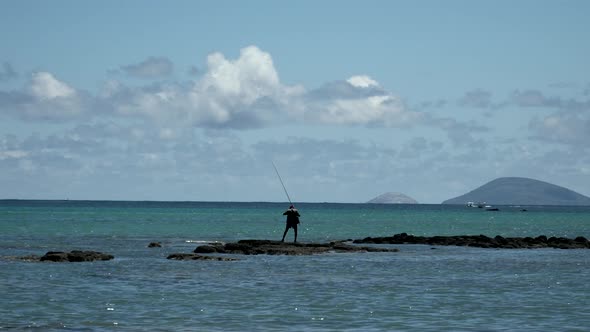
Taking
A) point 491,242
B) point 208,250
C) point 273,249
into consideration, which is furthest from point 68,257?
point 491,242

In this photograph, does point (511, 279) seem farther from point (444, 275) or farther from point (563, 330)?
point (563, 330)

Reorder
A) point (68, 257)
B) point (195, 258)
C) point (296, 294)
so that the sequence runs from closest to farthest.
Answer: point (296, 294) < point (68, 257) < point (195, 258)

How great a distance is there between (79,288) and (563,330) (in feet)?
54.3

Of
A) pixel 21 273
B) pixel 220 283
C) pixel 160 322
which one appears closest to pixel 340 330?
pixel 160 322

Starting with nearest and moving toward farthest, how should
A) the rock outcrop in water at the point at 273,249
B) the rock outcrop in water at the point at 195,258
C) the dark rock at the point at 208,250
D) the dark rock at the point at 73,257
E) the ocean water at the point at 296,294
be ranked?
1. the ocean water at the point at 296,294
2. the dark rock at the point at 73,257
3. the rock outcrop in water at the point at 195,258
4. the rock outcrop in water at the point at 273,249
5. the dark rock at the point at 208,250

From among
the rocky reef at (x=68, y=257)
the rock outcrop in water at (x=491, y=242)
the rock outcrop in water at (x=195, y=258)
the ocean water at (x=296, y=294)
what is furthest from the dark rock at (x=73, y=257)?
the rock outcrop in water at (x=491, y=242)

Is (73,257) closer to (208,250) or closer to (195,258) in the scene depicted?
(195,258)

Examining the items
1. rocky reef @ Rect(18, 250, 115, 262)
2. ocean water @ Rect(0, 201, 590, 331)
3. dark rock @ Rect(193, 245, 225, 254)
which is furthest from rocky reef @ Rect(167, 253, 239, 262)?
dark rock @ Rect(193, 245, 225, 254)

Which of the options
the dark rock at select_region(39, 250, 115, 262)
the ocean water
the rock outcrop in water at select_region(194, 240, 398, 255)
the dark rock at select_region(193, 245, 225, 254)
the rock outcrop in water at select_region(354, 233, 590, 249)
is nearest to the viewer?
the ocean water

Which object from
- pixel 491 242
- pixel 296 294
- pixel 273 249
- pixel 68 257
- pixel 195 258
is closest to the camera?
pixel 296 294

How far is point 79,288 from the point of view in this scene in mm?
32625

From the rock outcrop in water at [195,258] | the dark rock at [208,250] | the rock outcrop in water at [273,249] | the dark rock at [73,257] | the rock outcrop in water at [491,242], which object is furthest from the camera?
the rock outcrop in water at [491,242]

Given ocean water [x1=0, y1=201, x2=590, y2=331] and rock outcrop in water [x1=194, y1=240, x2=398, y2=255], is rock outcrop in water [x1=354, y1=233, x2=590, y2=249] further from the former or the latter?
ocean water [x1=0, y1=201, x2=590, y2=331]

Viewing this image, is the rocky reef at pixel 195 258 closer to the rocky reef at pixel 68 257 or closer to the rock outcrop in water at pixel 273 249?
the rocky reef at pixel 68 257
